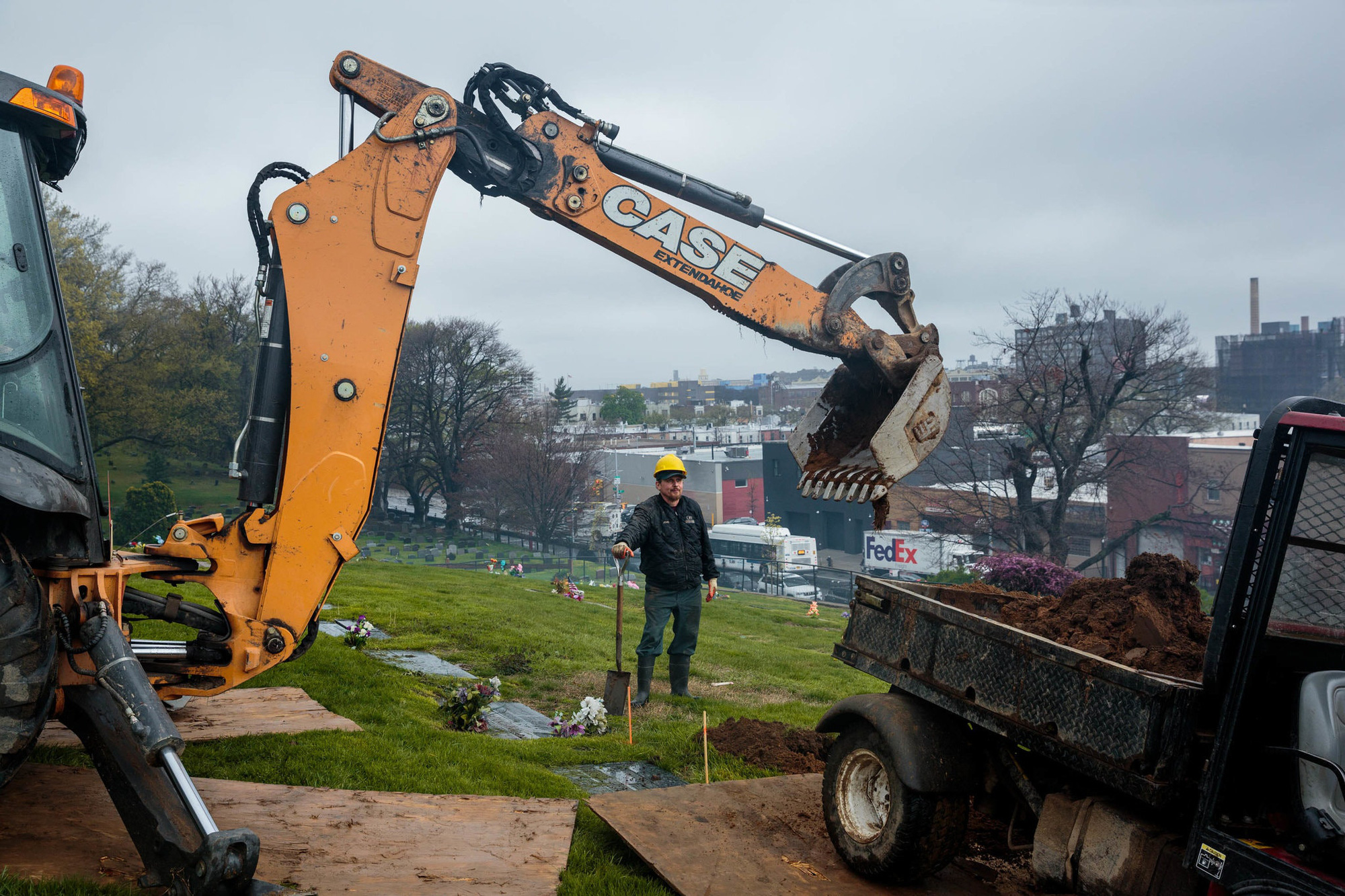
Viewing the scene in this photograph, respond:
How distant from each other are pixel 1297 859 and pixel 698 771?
12.9ft

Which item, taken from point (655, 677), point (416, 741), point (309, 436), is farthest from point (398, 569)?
point (309, 436)

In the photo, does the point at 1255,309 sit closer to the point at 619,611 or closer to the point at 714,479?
the point at 714,479

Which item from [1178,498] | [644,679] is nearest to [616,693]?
[644,679]

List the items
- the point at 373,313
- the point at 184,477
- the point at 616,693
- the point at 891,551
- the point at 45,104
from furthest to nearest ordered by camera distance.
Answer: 1. the point at 891,551
2. the point at 184,477
3. the point at 616,693
4. the point at 373,313
5. the point at 45,104

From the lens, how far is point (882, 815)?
4430mm

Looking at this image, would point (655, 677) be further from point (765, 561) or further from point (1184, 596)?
point (765, 561)

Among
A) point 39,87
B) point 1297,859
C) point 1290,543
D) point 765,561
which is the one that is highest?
point 39,87

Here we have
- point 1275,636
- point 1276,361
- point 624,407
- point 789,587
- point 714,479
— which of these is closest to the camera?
point 1275,636

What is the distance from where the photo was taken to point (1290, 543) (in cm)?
315

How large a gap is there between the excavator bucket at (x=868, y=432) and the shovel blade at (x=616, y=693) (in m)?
2.61

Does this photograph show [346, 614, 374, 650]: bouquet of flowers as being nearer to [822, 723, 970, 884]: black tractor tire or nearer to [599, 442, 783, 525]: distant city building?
[822, 723, 970, 884]: black tractor tire

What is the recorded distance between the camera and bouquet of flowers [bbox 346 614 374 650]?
9133mm

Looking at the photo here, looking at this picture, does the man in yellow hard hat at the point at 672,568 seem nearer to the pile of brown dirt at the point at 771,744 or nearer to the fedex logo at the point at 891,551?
the pile of brown dirt at the point at 771,744

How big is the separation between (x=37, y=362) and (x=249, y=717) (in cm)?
315
